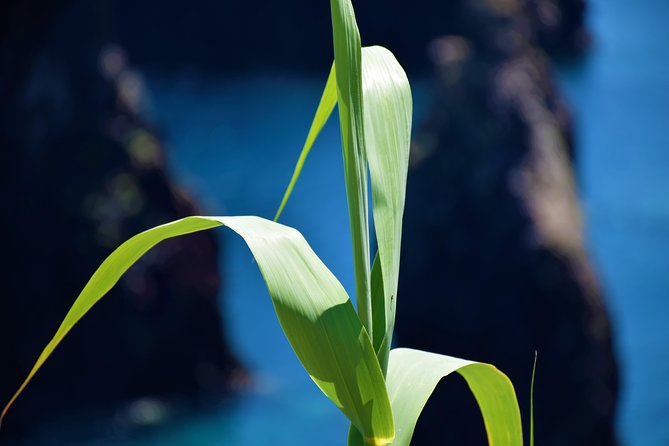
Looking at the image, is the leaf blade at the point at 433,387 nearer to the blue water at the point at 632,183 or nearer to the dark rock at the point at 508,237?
the dark rock at the point at 508,237

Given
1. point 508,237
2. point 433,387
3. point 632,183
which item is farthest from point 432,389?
point 632,183

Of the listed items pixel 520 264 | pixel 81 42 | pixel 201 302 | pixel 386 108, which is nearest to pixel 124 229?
pixel 201 302

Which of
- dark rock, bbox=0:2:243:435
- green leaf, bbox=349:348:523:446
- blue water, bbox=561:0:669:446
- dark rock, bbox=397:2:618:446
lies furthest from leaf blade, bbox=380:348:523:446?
blue water, bbox=561:0:669:446

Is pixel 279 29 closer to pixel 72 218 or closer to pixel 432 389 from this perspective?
pixel 72 218

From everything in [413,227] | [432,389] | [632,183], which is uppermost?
[432,389]

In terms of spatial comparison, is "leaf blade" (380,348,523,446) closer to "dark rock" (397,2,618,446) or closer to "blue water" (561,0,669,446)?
"dark rock" (397,2,618,446)

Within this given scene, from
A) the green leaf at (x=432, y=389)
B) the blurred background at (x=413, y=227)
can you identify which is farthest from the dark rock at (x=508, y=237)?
the green leaf at (x=432, y=389)
